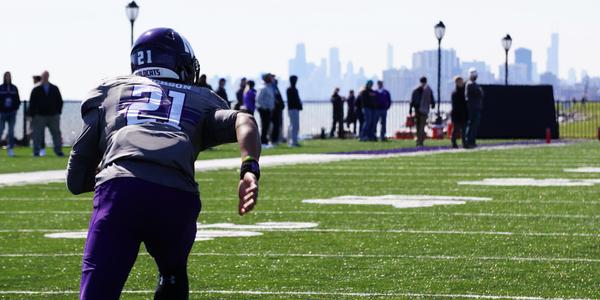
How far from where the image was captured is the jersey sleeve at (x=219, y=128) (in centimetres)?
595

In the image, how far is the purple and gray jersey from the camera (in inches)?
225

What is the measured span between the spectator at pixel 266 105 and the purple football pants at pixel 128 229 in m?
28.2

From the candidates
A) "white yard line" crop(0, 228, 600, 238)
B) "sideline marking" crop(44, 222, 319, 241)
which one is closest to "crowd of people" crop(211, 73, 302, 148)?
"sideline marking" crop(44, 222, 319, 241)

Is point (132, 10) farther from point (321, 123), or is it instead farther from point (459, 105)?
point (321, 123)

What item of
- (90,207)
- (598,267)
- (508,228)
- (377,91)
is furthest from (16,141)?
(598,267)

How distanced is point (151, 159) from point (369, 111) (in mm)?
35262

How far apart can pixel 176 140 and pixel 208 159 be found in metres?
21.7

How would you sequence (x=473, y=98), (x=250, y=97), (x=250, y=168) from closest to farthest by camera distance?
(x=250, y=168) < (x=473, y=98) < (x=250, y=97)

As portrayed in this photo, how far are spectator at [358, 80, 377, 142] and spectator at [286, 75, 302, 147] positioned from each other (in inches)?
152

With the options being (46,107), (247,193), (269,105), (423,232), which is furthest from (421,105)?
(247,193)

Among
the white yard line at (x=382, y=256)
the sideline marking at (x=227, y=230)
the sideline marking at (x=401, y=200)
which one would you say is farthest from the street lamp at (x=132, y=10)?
the white yard line at (x=382, y=256)

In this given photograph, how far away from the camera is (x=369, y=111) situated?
40875mm

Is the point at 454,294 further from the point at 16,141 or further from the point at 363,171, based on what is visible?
the point at 16,141

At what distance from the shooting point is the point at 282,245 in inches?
465
